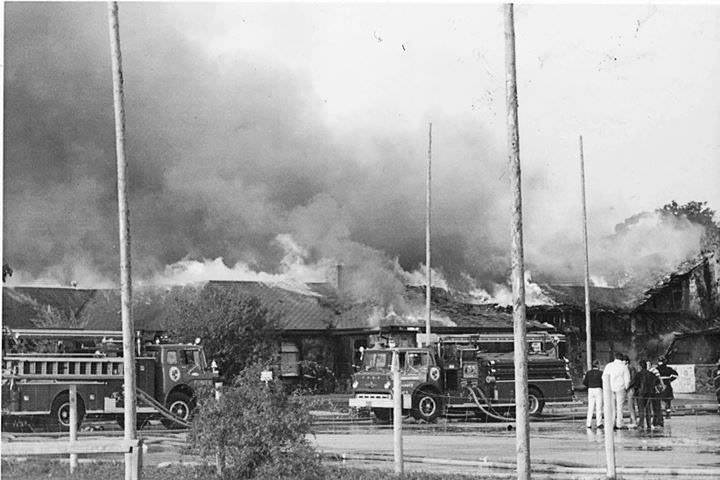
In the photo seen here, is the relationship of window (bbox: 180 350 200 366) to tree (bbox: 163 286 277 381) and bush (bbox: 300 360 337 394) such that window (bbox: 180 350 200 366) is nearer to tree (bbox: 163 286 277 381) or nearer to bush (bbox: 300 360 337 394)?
tree (bbox: 163 286 277 381)

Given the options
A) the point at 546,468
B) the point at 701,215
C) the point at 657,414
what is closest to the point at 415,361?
the point at 657,414

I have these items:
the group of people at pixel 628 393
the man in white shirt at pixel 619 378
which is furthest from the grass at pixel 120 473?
the group of people at pixel 628 393

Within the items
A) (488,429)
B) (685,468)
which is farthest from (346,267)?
(685,468)

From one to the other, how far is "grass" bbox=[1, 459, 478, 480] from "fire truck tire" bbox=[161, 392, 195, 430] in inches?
380

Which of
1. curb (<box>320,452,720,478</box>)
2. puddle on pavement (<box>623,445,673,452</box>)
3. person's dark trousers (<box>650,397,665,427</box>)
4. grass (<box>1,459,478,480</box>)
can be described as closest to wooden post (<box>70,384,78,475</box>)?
grass (<box>1,459,478,480</box>)

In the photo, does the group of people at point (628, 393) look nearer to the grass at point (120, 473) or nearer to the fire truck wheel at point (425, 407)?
the fire truck wheel at point (425, 407)

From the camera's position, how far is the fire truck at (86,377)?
23.5 metres

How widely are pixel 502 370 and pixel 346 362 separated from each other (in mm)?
17988

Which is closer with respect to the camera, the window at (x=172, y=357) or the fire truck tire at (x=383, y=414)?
the window at (x=172, y=357)

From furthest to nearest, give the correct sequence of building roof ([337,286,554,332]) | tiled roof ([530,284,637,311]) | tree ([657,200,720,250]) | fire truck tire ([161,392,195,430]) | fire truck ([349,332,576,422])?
tiled roof ([530,284,637,311])
building roof ([337,286,554,332])
tree ([657,200,720,250])
fire truck ([349,332,576,422])
fire truck tire ([161,392,195,430])

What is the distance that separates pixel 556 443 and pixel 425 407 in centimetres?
850

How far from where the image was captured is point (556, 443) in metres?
19.5

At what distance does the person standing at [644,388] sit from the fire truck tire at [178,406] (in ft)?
34.7

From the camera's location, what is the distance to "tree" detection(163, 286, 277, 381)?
3994 centimetres
